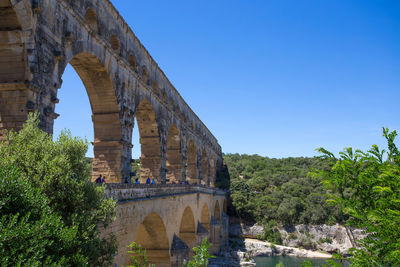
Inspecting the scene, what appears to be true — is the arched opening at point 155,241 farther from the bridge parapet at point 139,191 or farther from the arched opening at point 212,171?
the arched opening at point 212,171

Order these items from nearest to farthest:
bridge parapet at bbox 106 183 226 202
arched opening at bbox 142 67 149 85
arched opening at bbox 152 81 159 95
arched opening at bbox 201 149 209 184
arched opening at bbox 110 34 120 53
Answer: bridge parapet at bbox 106 183 226 202, arched opening at bbox 110 34 120 53, arched opening at bbox 142 67 149 85, arched opening at bbox 152 81 159 95, arched opening at bbox 201 149 209 184

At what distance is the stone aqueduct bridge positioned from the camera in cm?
852

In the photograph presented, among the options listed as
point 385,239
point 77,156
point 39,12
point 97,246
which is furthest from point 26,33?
point 385,239

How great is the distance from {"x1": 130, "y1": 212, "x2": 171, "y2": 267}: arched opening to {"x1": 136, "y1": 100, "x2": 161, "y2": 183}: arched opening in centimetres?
548

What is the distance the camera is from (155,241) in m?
15.0

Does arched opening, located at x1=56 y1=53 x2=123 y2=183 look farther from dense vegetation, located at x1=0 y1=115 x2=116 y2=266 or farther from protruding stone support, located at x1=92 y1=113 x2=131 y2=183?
dense vegetation, located at x1=0 y1=115 x2=116 y2=266

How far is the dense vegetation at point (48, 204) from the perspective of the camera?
4605 millimetres

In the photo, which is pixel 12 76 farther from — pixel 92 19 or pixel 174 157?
pixel 174 157

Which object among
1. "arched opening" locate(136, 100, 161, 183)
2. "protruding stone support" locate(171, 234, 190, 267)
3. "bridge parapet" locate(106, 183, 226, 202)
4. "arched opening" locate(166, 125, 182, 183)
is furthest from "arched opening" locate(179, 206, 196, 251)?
"protruding stone support" locate(171, 234, 190, 267)

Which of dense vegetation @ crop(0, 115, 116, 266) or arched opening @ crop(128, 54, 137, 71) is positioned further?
arched opening @ crop(128, 54, 137, 71)

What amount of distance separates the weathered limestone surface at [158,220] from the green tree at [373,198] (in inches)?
217

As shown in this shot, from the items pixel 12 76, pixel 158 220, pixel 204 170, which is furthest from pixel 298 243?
pixel 12 76

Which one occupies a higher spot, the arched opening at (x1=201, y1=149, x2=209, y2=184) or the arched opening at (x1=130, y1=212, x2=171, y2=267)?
the arched opening at (x1=201, y1=149, x2=209, y2=184)

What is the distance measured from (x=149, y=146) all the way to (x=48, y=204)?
14218mm
